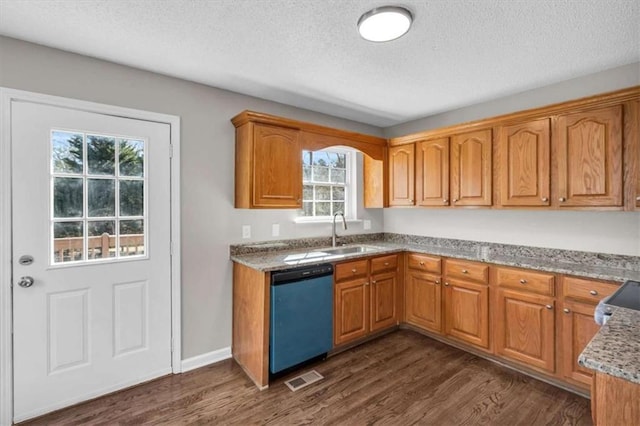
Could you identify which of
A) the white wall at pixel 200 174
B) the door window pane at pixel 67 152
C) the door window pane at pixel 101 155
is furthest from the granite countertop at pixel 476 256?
the door window pane at pixel 67 152

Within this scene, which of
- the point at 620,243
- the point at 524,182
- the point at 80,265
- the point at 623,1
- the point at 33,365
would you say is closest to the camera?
the point at 623,1

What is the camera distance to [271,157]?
277 centimetres

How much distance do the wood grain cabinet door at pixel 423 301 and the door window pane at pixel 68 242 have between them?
9.78 ft

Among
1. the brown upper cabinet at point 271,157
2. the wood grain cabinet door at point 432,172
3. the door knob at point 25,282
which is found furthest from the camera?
the wood grain cabinet door at point 432,172

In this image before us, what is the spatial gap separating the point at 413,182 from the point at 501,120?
1.06 metres

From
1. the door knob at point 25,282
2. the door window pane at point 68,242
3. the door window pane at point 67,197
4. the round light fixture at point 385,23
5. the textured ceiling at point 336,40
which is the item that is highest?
the textured ceiling at point 336,40

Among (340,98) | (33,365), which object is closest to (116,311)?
(33,365)

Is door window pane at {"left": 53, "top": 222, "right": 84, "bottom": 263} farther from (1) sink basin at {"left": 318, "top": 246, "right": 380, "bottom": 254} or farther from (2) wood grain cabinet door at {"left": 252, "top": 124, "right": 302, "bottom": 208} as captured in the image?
(1) sink basin at {"left": 318, "top": 246, "right": 380, "bottom": 254}

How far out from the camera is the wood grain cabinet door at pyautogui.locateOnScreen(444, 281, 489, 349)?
9.07ft

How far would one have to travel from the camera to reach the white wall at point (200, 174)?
7.49 feet

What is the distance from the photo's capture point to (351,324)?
2953 mm

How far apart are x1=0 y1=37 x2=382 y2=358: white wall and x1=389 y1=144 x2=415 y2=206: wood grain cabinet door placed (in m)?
1.60

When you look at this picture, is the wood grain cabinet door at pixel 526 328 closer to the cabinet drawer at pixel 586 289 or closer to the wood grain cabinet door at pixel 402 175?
the cabinet drawer at pixel 586 289

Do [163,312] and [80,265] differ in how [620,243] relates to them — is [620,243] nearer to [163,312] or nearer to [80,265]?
[163,312]
